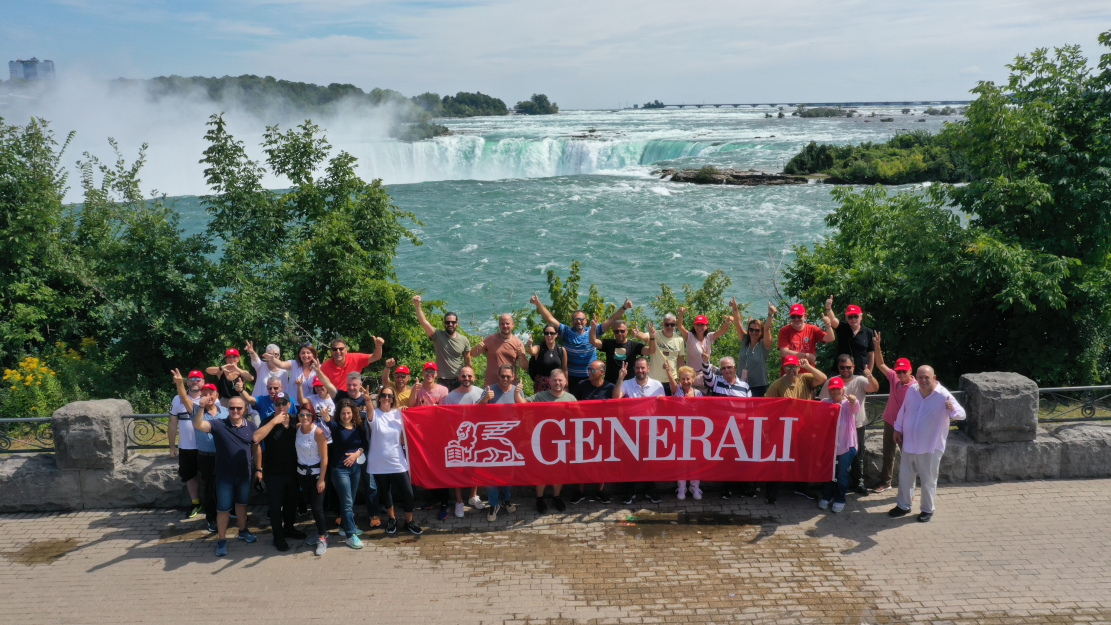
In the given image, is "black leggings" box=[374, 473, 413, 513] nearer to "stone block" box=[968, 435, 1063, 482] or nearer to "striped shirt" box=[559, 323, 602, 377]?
"striped shirt" box=[559, 323, 602, 377]

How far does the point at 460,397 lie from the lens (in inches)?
325

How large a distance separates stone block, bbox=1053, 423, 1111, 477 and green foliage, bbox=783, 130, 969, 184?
49.1m

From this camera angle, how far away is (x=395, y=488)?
25.8 ft

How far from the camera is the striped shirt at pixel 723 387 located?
8.29m

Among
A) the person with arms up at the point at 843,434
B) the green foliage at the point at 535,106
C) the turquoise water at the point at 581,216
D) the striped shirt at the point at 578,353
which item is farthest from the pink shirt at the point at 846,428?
the green foliage at the point at 535,106

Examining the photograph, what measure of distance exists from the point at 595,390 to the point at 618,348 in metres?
0.70

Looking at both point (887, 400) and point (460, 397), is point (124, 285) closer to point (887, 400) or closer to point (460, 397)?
point (460, 397)

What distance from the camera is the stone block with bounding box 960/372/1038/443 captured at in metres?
8.36

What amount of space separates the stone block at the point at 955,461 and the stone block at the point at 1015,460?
1.7 inches

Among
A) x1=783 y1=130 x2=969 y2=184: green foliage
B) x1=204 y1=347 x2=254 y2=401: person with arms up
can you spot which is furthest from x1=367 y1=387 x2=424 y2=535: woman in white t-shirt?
x1=783 y1=130 x2=969 y2=184: green foliage

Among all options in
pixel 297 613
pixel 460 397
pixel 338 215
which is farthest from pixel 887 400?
pixel 338 215

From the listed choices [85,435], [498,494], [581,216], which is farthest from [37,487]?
[581,216]

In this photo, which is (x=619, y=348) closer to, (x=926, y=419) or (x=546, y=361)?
(x=546, y=361)

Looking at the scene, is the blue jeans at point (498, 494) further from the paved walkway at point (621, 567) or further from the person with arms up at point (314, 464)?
the person with arms up at point (314, 464)
